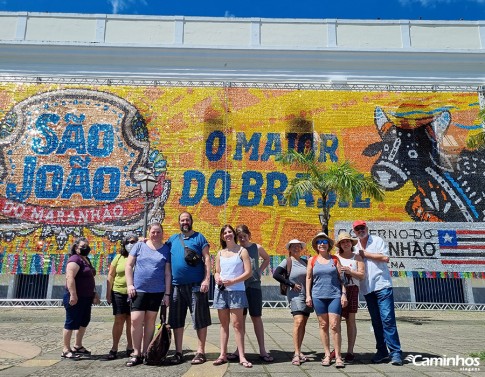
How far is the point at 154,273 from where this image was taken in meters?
4.44

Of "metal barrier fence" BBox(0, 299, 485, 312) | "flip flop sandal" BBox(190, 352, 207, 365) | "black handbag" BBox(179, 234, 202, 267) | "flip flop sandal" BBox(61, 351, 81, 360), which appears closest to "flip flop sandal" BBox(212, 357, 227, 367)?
"flip flop sandal" BBox(190, 352, 207, 365)

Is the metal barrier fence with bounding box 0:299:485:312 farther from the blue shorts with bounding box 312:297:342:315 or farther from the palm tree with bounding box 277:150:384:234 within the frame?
the blue shorts with bounding box 312:297:342:315

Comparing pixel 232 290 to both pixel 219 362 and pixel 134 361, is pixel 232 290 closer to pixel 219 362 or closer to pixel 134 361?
pixel 219 362

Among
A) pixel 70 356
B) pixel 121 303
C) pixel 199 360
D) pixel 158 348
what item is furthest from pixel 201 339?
pixel 70 356

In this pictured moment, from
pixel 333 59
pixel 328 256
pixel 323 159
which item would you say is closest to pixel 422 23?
pixel 333 59

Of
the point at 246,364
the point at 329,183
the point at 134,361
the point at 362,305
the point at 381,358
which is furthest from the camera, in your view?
the point at 362,305

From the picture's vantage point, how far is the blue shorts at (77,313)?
472 centimetres

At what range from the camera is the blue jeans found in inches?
175

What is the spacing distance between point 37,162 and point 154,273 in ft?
34.8

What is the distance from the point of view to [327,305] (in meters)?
4.48

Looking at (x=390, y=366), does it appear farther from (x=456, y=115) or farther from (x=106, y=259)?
(x=456, y=115)

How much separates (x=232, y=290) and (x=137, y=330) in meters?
1.14

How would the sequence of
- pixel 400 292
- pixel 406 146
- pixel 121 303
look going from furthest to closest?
pixel 406 146 < pixel 400 292 < pixel 121 303

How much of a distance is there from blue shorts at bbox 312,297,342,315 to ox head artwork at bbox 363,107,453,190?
9.65m
